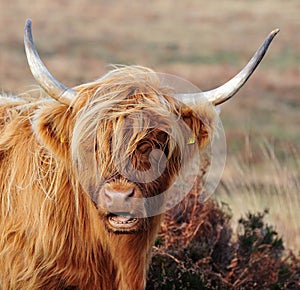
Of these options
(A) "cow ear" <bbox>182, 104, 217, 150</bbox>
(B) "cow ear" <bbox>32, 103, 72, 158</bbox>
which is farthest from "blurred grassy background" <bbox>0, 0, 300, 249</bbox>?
(B) "cow ear" <bbox>32, 103, 72, 158</bbox>

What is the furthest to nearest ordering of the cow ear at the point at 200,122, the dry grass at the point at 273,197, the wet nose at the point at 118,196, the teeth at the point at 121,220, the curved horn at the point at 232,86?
the dry grass at the point at 273,197 < the cow ear at the point at 200,122 < the curved horn at the point at 232,86 < the teeth at the point at 121,220 < the wet nose at the point at 118,196

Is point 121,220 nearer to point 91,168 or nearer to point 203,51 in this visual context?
point 91,168

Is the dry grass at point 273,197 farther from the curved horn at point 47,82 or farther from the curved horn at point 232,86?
the curved horn at point 47,82

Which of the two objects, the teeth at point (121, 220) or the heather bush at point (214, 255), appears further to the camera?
the heather bush at point (214, 255)

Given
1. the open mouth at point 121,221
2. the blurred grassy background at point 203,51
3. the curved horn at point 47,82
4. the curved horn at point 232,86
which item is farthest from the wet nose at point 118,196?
the blurred grassy background at point 203,51

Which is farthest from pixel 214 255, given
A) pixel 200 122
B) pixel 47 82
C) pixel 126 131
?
pixel 47 82

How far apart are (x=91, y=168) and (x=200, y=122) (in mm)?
644

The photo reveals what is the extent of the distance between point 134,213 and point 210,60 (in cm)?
1576

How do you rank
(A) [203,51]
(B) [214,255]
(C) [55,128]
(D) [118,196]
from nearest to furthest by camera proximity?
(D) [118,196] → (C) [55,128] → (B) [214,255] → (A) [203,51]

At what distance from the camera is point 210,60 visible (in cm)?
1905

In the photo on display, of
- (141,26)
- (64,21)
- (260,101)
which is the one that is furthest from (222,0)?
(260,101)

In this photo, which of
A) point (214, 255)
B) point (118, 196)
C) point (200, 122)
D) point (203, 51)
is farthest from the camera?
point (203, 51)

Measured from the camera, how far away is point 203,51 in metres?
20.7

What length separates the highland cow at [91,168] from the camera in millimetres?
3656
